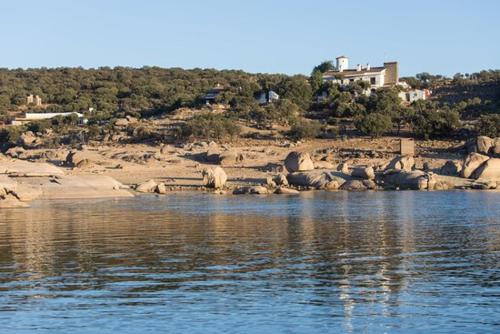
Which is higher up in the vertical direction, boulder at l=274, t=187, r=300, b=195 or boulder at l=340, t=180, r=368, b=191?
boulder at l=340, t=180, r=368, b=191

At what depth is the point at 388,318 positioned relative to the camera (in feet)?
49.3

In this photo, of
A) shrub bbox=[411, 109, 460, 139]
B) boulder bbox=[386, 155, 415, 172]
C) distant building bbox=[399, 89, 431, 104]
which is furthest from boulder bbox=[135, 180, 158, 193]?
distant building bbox=[399, 89, 431, 104]

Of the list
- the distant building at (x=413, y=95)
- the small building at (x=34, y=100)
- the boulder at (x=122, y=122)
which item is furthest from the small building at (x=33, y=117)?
the distant building at (x=413, y=95)

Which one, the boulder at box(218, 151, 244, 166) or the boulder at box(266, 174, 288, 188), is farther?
the boulder at box(218, 151, 244, 166)

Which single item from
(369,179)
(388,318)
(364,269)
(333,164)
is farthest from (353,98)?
(388,318)

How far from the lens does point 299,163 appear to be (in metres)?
52.1

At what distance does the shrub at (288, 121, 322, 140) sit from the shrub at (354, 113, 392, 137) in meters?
3.17

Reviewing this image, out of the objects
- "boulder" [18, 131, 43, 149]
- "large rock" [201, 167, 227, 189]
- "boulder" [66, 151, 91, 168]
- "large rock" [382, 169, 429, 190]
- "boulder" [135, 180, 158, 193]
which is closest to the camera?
"large rock" [382, 169, 429, 190]

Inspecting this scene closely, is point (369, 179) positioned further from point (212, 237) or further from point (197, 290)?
point (197, 290)

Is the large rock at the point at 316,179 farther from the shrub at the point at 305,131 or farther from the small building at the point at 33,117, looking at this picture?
the small building at the point at 33,117

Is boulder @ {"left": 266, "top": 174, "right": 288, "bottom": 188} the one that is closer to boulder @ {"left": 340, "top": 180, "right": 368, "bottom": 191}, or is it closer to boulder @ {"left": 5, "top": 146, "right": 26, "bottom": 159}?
boulder @ {"left": 340, "top": 180, "right": 368, "bottom": 191}

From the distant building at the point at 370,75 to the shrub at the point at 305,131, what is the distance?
2636cm

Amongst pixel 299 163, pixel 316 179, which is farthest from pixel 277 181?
pixel 316 179

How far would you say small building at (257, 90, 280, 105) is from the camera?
280 ft
